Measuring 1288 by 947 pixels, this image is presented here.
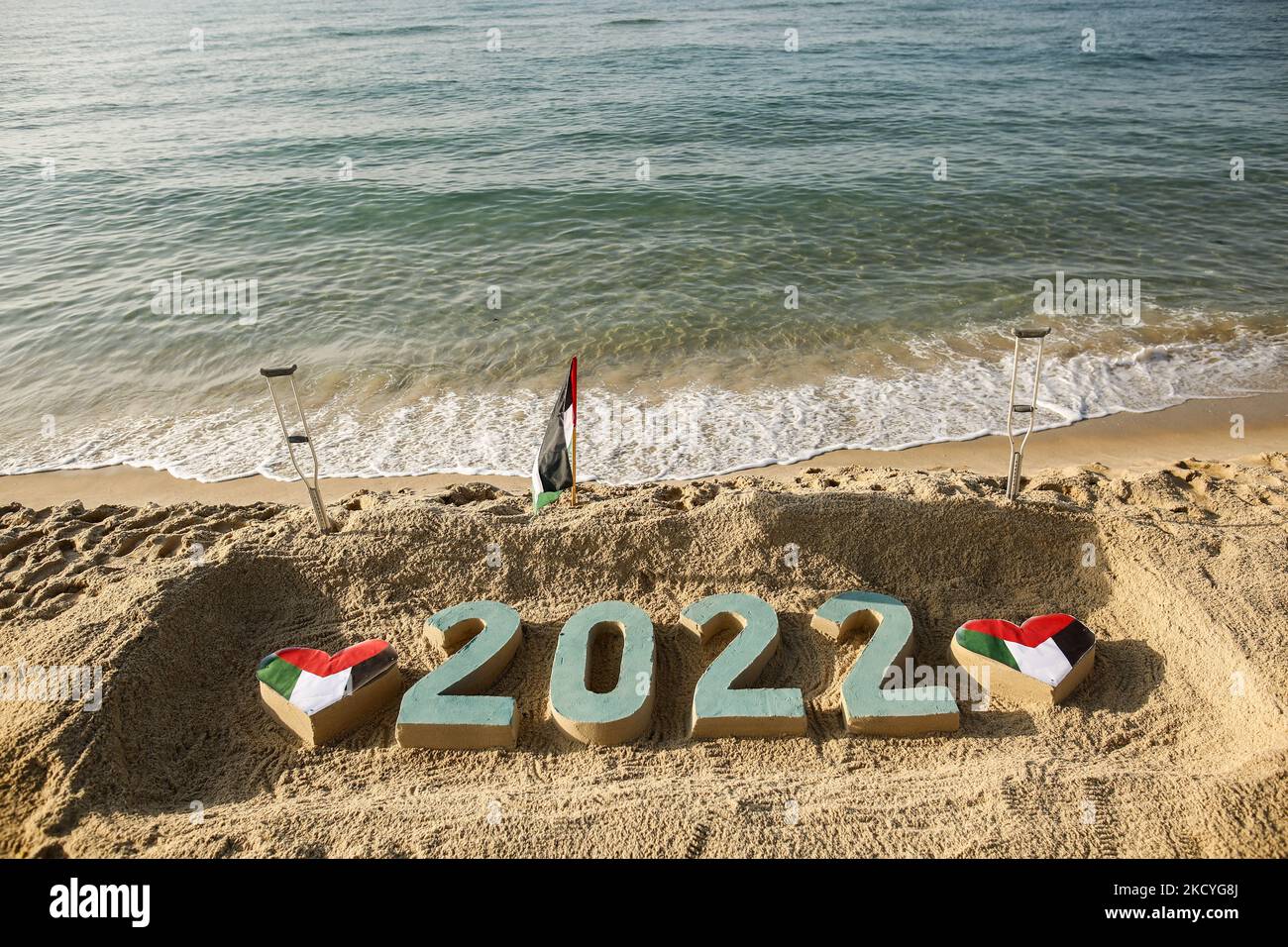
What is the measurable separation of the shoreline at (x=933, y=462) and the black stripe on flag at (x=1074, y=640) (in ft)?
12.1

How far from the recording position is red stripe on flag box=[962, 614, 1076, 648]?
17.4 ft

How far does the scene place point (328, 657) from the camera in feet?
17.5

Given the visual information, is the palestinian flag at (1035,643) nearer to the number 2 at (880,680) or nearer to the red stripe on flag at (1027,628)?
the red stripe on flag at (1027,628)

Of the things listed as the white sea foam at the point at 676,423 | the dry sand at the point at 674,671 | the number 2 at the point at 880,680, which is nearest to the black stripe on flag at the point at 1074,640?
the dry sand at the point at 674,671

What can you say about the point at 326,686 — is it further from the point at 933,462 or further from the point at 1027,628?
the point at 933,462

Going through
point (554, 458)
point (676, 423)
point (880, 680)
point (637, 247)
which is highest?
point (637, 247)

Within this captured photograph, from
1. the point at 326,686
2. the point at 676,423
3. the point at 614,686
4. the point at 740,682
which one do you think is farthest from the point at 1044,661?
the point at 676,423

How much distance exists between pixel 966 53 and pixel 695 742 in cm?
3641

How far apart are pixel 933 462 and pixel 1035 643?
13.9ft

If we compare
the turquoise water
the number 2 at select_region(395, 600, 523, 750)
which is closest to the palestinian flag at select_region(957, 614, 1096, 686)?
the number 2 at select_region(395, 600, 523, 750)

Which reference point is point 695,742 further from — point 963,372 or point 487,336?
point 487,336

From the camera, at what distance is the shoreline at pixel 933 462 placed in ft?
29.8

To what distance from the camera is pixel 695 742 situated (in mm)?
4980
